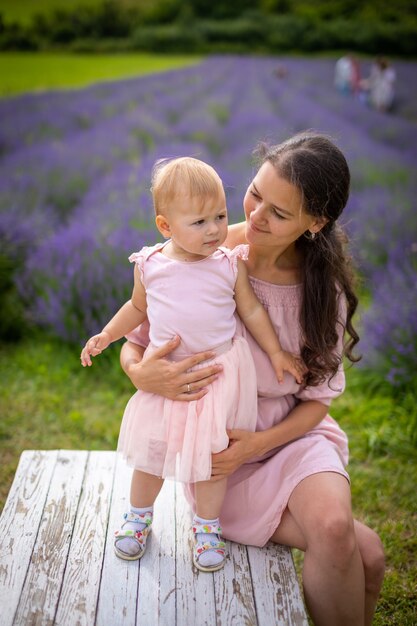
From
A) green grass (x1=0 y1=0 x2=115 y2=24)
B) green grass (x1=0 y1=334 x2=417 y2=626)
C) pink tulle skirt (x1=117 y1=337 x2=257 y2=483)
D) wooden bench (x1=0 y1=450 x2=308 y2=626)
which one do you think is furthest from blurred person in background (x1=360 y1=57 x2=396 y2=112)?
wooden bench (x1=0 y1=450 x2=308 y2=626)

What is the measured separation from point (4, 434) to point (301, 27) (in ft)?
14.6

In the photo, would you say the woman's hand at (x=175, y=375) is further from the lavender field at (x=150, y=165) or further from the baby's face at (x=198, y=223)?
the lavender field at (x=150, y=165)

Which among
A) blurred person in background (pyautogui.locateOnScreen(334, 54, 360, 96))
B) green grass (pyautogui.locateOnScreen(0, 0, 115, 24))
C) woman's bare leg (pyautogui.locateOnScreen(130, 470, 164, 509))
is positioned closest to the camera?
woman's bare leg (pyautogui.locateOnScreen(130, 470, 164, 509))

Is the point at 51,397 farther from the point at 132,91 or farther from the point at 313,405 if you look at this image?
the point at 132,91

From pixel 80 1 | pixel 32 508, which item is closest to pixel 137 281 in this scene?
pixel 32 508

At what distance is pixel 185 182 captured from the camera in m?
1.73

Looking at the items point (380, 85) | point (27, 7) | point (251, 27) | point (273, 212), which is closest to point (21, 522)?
point (273, 212)

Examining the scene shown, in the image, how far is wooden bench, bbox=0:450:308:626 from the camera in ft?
5.49

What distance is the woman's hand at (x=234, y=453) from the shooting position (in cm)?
185

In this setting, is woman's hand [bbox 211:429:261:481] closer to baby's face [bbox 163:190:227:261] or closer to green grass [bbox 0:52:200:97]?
baby's face [bbox 163:190:227:261]

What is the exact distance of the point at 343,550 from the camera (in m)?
1.75

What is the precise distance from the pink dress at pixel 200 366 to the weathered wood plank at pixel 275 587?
31 cm

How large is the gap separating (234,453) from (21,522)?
68 cm

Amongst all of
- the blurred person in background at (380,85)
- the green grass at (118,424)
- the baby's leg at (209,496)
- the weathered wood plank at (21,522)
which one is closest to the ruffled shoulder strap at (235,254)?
the baby's leg at (209,496)
